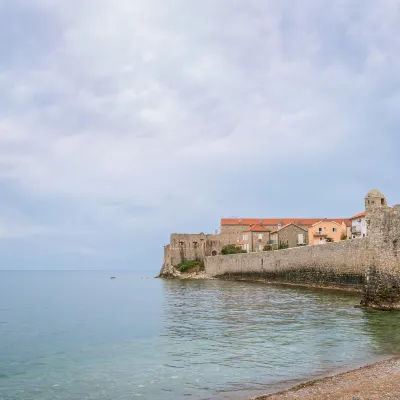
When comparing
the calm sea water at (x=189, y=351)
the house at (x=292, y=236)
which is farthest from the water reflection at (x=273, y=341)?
the house at (x=292, y=236)

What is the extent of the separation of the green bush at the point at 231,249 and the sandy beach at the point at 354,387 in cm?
6485

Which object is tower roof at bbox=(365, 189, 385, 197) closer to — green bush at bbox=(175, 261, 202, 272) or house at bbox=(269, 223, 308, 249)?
house at bbox=(269, 223, 308, 249)

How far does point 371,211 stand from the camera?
20.8 meters

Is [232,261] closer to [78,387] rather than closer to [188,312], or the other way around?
Result: [188,312]

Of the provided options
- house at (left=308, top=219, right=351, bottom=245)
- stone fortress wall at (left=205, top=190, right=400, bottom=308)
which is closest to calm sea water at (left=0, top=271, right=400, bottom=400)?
stone fortress wall at (left=205, top=190, right=400, bottom=308)

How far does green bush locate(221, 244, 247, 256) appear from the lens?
247 ft

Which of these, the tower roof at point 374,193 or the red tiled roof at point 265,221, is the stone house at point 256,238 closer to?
the red tiled roof at point 265,221

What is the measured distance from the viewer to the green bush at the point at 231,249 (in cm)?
7514

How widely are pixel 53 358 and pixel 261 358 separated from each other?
621cm

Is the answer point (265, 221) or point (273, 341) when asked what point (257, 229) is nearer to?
point (265, 221)

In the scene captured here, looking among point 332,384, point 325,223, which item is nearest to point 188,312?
point 332,384

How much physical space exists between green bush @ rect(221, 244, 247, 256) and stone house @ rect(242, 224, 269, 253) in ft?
3.73

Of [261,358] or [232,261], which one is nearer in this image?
[261,358]

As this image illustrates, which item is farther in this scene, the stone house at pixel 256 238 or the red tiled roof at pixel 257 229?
the red tiled roof at pixel 257 229
